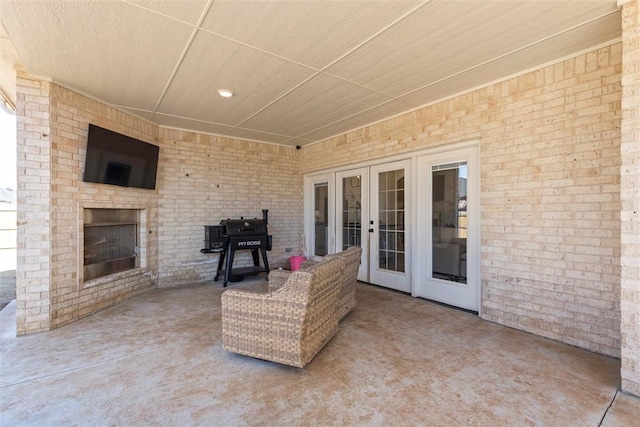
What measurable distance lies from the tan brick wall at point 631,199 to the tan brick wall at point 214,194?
5165 millimetres

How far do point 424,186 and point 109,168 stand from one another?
4.31 metres

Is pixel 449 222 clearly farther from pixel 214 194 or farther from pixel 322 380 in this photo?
pixel 214 194

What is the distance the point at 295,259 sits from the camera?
18.3ft

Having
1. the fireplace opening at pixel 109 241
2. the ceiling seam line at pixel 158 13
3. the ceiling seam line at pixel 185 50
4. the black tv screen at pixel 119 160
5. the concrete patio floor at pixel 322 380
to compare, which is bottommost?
the concrete patio floor at pixel 322 380

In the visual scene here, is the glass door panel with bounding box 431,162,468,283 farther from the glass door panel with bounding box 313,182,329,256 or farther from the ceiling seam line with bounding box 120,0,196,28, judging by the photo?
the ceiling seam line with bounding box 120,0,196,28

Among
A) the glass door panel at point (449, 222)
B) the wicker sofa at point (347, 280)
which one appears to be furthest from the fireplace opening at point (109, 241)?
the glass door panel at point (449, 222)

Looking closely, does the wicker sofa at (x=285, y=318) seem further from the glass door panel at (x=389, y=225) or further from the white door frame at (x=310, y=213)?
the white door frame at (x=310, y=213)

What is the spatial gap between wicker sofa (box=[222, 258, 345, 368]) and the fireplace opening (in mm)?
2601

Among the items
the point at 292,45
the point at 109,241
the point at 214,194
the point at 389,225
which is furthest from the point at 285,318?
the point at 214,194

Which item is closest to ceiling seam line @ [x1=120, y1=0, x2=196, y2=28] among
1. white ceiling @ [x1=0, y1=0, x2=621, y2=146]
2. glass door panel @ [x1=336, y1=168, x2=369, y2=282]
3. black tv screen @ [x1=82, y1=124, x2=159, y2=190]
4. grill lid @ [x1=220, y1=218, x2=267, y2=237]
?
white ceiling @ [x1=0, y1=0, x2=621, y2=146]

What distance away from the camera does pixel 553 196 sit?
2855mm

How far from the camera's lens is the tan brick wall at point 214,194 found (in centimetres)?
504

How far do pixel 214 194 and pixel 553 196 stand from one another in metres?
5.03

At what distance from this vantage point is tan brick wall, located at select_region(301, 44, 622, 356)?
255 centimetres
